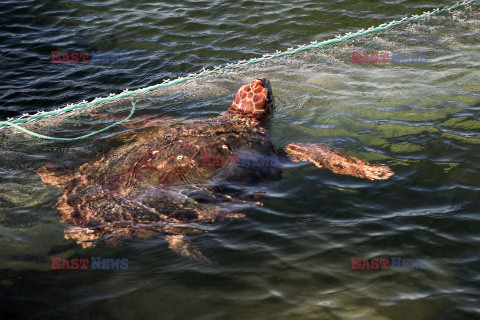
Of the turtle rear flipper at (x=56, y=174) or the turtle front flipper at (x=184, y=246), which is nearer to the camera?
the turtle front flipper at (x=184, y=246)

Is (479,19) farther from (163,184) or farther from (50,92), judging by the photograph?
(50,92)

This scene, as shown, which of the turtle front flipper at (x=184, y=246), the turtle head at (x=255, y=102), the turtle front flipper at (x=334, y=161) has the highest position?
the turtle head at (x=255, y=102)

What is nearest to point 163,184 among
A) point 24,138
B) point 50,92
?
point 24,138

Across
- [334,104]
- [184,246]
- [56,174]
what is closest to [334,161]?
[334,104]

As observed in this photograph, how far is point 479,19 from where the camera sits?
8.71 m

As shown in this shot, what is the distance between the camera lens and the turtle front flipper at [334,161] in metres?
4.54

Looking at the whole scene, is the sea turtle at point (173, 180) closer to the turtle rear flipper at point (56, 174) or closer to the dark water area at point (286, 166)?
the turtle rear flipper at point (56, 174)

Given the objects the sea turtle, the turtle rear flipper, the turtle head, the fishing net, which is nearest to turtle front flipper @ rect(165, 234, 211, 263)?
the sea turtle

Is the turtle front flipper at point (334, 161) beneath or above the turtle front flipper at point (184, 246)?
above

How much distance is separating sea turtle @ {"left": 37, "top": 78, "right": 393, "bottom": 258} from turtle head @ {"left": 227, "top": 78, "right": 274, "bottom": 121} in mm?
737

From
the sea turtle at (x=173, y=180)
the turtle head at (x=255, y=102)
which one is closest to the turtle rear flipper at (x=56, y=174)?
the sea turtle at (x=173, y=180)

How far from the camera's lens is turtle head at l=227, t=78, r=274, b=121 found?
19.4 feet

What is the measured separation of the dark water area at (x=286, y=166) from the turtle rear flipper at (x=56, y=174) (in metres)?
0.09

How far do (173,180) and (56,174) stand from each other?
1.38m
